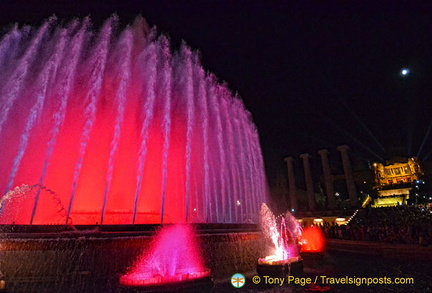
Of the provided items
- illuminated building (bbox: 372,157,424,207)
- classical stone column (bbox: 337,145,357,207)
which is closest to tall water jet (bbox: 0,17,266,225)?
classical stone column (bbox: 337,145,357,207)

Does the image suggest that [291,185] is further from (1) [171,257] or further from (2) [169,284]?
(2) [169,284]

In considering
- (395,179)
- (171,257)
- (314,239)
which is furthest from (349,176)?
(171,257)

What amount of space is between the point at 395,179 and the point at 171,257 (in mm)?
72473

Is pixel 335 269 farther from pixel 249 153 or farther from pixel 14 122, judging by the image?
pixel 14 122

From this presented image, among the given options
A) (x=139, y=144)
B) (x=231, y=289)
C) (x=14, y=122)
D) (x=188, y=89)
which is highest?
(x=188, y=89)

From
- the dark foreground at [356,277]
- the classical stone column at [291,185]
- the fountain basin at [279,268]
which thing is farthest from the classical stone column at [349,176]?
the fountain basin at [279,268]

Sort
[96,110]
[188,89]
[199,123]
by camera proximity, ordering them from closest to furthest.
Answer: [96,110] < [188,89] < [199,123]

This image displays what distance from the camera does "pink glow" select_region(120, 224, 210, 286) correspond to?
9.30 m

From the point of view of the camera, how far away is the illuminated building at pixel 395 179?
60906mm

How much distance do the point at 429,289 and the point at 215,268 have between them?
7.33 metres

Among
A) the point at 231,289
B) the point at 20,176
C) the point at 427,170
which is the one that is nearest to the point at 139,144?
the point at 20,176

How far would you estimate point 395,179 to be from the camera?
65.6 m

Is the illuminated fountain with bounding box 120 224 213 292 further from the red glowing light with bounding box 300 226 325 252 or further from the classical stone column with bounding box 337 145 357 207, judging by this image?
the classical stone column with bounding box 337 145 357 207

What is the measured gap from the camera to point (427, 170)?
2474 inches
